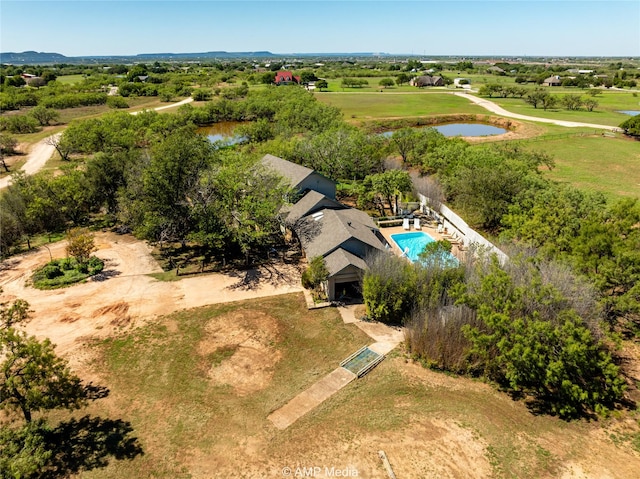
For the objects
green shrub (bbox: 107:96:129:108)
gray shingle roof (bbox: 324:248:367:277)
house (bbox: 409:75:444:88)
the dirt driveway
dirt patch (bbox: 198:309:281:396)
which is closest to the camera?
dirt patch (bbox: 198:309:281:396)

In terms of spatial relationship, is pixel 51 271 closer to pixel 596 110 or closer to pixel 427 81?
pixel 596 110

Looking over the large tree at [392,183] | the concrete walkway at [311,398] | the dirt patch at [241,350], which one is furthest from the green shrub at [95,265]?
the large tree at [392,183]

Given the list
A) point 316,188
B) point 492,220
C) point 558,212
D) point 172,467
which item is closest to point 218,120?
point 316,188

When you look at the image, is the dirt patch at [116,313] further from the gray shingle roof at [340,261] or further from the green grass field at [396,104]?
the green grass field at [396,104]

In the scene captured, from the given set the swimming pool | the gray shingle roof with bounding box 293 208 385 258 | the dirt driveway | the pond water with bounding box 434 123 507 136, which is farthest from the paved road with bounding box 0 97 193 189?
the pond water with bounding box 434 123 507 136

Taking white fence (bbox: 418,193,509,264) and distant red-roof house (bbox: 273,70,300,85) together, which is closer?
white fence (bbox: 418,193,509,264)

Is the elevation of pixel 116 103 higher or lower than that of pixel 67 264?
higher

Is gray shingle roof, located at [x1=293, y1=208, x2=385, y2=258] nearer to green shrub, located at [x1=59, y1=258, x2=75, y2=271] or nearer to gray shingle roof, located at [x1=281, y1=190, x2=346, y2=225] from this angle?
gray shingle roof, located at [x1=281, y1=190, x2=346, y2=225]

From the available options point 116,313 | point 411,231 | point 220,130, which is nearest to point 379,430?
point 116,313
